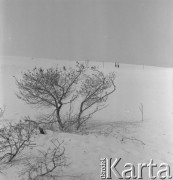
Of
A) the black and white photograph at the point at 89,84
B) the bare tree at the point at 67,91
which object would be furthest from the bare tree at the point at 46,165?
the bare tree at the point at 67,91

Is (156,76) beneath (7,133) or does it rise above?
above

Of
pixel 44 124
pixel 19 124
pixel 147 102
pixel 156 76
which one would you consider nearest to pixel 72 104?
pixel 44 124

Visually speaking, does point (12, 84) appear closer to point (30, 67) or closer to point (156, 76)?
point (30, 67)

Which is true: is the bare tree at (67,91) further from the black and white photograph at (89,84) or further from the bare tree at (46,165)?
the bare tree at (46,165)

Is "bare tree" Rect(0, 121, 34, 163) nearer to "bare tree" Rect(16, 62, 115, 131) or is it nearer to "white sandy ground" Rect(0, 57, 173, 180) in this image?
"white sandy ground" Rect(0, 57, 173, 180)

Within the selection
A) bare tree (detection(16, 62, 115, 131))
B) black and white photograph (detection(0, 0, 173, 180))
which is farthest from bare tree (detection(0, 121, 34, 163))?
bare tree (detection(16, 62, 115, 131))

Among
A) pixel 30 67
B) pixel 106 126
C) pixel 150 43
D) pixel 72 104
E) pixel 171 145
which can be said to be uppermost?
pixel 150 43

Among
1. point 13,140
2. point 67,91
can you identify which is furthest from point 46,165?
point 67,91
